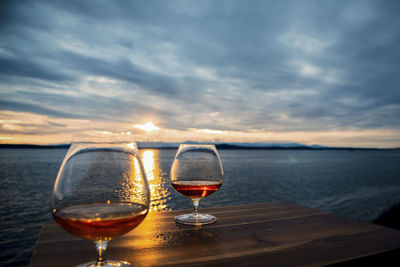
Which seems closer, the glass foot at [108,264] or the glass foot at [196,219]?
Answer: the glass foot at [108,264]

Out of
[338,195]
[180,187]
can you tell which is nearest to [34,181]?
[338,195]

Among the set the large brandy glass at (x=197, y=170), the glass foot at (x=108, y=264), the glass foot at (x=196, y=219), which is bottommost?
the glass foot at (x=196, y=219)

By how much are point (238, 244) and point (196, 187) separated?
0.44 meters

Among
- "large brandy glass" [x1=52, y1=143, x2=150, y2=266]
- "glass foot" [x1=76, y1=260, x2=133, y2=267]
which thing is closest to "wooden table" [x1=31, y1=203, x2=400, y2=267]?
"glass foot" [x1=76, y1=260, x2=133, y2=267]

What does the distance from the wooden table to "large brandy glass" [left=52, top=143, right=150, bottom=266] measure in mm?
173

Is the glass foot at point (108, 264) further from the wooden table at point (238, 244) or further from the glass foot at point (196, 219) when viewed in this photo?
the glass foot at point (196, 219)

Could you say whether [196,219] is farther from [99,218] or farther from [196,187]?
[99,218]

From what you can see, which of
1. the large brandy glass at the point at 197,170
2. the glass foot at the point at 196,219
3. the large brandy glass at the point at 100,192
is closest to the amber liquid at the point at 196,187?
the large brandy glass at the point at 197,170

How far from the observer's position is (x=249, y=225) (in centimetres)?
143

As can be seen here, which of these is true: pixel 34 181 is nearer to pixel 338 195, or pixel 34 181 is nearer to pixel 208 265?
pixel 338 195

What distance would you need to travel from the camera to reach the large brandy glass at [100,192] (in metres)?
0.82

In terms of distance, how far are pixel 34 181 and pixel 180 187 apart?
4073cm

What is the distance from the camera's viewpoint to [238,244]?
1.13 meters

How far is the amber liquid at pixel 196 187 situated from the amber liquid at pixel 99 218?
0.63 meters
